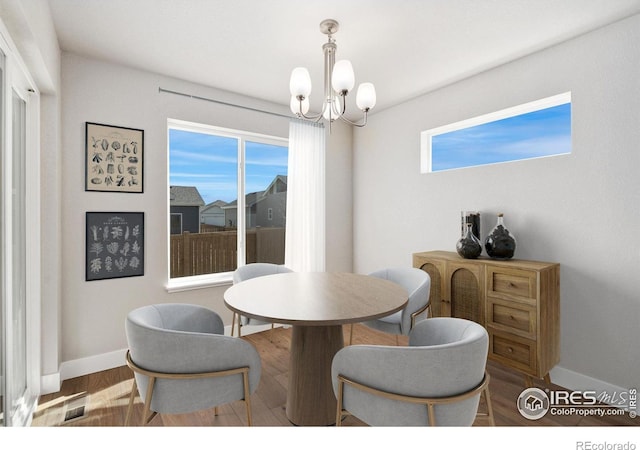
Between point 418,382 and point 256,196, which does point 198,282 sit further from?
point 418,382

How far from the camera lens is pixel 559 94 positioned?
2424mm

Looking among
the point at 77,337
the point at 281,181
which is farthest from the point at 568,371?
the point at 77,337

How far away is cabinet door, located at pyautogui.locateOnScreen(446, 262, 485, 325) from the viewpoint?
8.28 ft

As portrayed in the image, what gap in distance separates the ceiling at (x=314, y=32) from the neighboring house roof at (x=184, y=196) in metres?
1.02

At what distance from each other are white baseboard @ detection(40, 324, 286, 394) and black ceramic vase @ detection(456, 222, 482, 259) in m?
2.96

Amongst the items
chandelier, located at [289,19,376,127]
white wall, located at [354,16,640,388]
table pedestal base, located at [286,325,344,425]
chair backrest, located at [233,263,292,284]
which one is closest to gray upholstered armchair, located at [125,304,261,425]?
table pedestal base, located at [286,325,344,425]

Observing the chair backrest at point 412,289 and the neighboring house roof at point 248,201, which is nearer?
the chair backrest at point 412,289

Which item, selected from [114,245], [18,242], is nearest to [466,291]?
[114,245]

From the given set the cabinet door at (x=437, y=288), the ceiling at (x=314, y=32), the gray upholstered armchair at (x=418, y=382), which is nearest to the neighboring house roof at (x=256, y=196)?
the ceiling at (x=314, y=32)

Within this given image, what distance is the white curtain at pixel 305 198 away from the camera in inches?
143

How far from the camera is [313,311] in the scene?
1561 millimetres

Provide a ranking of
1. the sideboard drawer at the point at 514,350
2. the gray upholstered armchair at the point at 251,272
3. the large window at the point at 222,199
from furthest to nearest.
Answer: the large window at the point at 222,199 < the gray upholstered armchair at the point at 251,272 < the sideboard drawer at the point at 514,350

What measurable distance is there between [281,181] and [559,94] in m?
2.67

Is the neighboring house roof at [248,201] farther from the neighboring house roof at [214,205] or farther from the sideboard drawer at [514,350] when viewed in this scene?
the sideboard drawer at [514,350]
